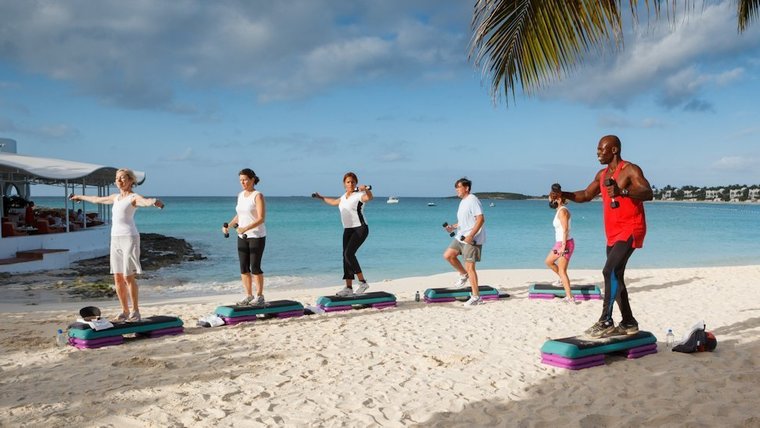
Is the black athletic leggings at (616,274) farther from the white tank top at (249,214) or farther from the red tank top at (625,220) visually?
the white tank top at (249,214)

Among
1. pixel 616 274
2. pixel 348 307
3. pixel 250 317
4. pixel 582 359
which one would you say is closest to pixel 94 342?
pixel 250 317

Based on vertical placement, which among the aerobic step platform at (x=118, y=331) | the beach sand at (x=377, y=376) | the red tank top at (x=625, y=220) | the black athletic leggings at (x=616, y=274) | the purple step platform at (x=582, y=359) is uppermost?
the red tank top at (x=625, y=220)

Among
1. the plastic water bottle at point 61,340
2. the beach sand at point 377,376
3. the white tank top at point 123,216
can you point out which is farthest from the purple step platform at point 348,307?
the plastic water bottle at point 61,340

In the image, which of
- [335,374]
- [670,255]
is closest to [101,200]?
[335,374]

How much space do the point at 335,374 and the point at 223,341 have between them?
1.80m

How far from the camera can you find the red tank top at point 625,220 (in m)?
5.03

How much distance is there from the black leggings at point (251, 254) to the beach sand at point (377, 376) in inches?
29.0

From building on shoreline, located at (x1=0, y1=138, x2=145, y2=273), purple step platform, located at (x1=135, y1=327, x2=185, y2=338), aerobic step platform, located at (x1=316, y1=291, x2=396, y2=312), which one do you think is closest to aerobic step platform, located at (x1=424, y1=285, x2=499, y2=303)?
aerobic step platform, located at (x1=316, y1=291, x2=396, y2=312)

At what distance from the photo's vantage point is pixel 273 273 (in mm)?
17203

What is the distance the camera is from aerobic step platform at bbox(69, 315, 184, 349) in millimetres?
5898

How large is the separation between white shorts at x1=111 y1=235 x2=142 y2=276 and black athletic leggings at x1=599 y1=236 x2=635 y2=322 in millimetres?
4875

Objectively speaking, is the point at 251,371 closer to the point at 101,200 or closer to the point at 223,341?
the point at 223,341

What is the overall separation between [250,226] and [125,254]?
1.58 m

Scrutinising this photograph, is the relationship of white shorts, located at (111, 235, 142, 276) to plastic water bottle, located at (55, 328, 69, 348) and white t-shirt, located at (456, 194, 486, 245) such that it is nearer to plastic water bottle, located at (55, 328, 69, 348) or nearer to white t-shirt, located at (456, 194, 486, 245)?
plastic water bottle, located at (55, 328, 69, 348)
